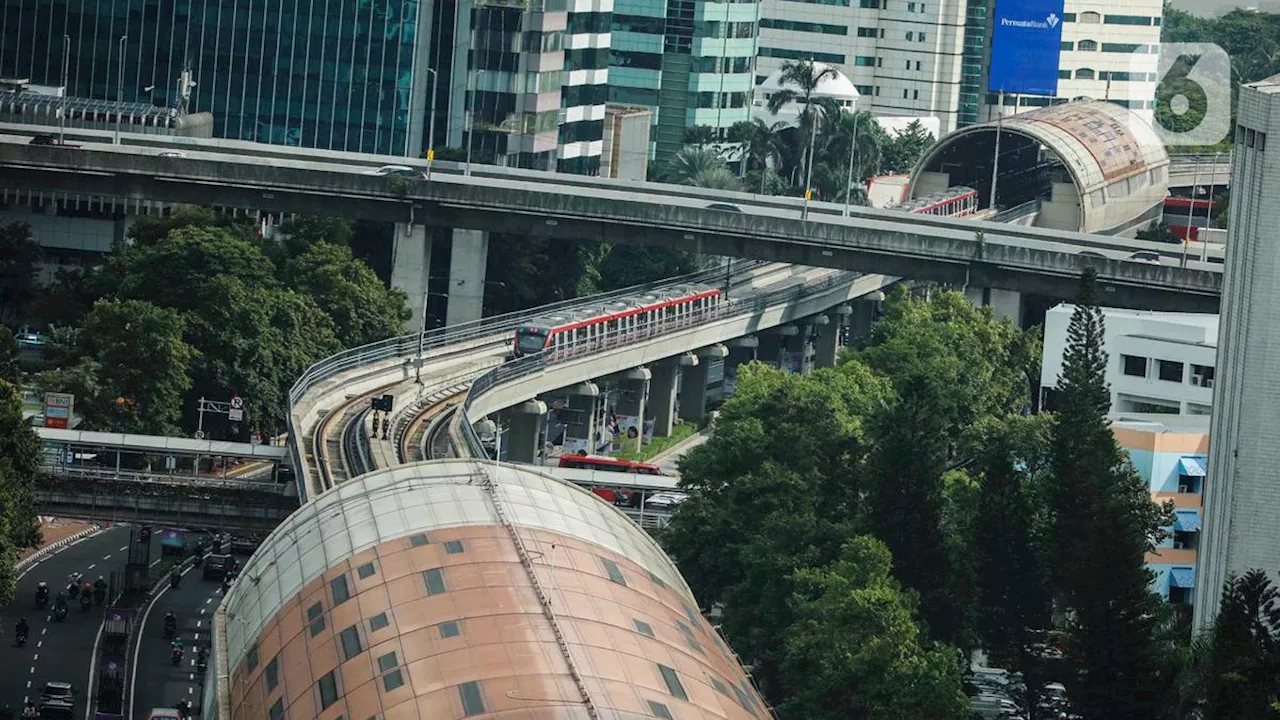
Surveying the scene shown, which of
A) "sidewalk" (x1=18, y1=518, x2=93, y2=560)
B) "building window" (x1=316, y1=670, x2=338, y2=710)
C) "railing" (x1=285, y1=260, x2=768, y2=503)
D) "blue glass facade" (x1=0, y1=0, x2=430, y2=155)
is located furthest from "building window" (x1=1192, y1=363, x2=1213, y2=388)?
"blue glass facade" (x1=0, y1=0, x2=430, y2=155)

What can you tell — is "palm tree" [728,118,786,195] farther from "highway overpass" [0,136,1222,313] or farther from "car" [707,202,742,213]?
"highway overpass" [0,136,1222,313]

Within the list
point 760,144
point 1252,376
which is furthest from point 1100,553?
point 760,144

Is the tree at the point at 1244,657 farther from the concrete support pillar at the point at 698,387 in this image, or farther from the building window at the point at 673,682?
the concrete support pillar at the point at 698,387

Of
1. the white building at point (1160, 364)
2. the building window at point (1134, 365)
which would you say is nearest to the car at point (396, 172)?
the white building at point (1160, 364)

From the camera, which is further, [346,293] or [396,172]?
[396,172]

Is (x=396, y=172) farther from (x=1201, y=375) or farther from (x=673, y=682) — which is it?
(x=673, y=682)
